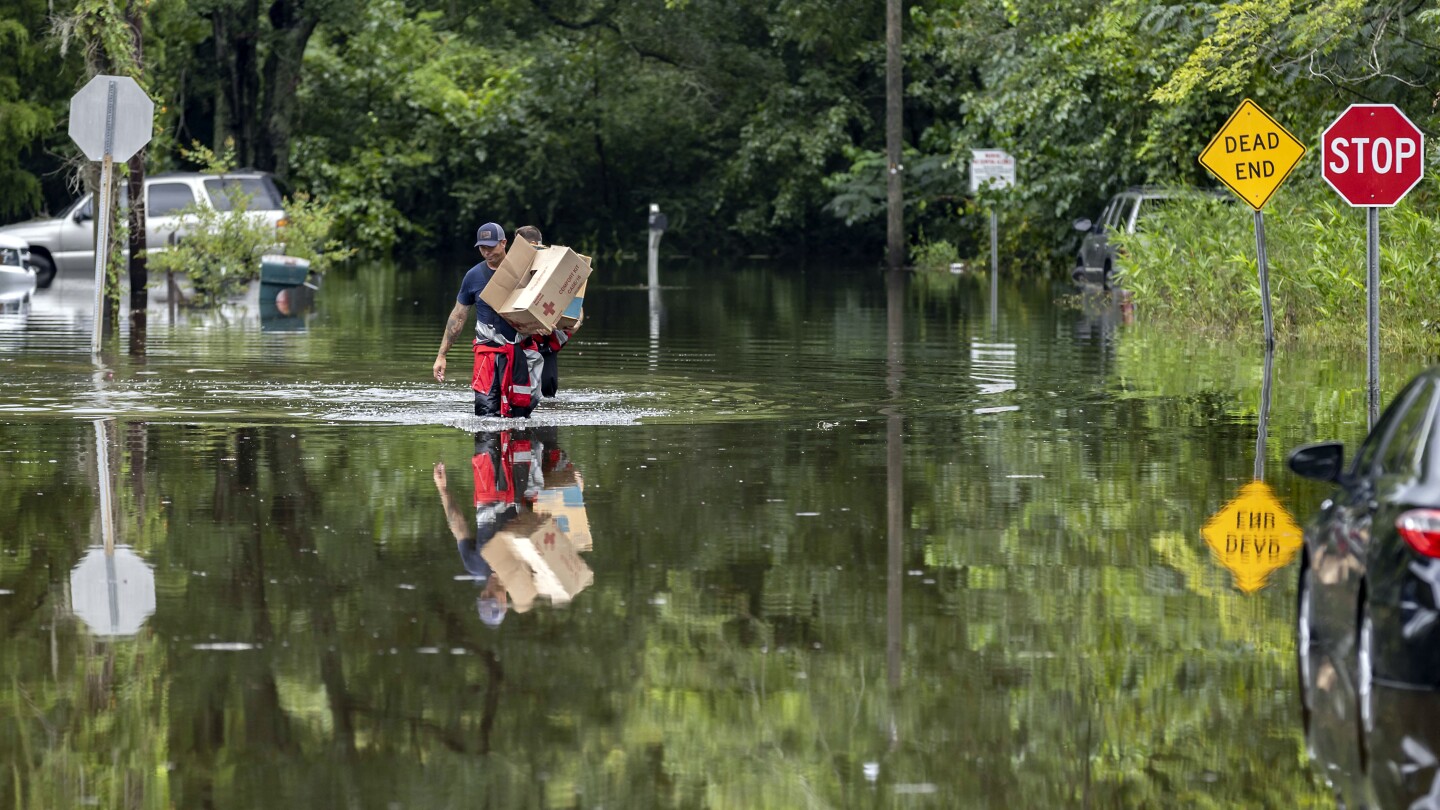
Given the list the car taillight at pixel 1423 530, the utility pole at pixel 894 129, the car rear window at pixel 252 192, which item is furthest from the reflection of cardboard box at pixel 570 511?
the utility pole at pixel 894 129

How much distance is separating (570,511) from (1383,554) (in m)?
5.43

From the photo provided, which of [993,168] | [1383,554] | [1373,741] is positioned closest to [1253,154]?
[1383,554]

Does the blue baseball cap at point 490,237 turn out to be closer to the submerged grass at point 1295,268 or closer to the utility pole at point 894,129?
the submerged grass at point 1295,268

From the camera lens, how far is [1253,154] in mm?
22250

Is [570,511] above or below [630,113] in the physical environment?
below

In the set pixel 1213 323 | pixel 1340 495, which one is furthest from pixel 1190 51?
pixel 1340 495

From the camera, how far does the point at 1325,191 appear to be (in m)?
28.8

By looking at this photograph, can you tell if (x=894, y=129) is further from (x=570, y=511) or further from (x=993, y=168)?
(x=570, y=511)

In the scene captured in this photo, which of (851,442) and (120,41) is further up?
(120,41)

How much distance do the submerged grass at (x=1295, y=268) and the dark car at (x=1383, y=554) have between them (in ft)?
45.3

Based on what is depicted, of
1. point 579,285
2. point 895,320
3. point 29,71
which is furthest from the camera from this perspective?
point 29,71

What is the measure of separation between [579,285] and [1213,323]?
40.7 feet

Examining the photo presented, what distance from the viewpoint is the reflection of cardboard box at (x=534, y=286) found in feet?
53.4

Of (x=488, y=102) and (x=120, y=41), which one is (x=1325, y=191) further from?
(x=488, y=102)
